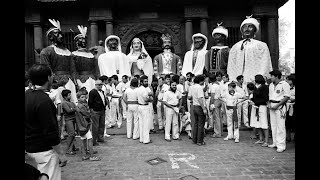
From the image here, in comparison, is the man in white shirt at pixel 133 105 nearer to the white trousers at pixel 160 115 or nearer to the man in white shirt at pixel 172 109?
the man in white shirt at pixel 172 109

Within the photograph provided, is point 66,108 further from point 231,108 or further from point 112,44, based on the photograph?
point 112,44

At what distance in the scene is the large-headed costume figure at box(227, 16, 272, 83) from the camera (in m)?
8.98

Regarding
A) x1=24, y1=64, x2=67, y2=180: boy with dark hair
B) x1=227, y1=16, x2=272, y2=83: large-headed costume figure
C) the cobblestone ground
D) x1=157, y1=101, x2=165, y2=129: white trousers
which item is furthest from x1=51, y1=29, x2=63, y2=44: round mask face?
x1=227, y1=16, x2=272, y2=83: large-headed costume figure

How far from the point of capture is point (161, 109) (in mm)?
8273

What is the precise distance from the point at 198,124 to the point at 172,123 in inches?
34.8

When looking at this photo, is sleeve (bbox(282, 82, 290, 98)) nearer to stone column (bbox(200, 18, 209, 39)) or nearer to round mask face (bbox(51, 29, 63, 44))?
round mask face (bbox(51, 29, 63, 44))

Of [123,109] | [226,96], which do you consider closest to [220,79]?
[226,96]

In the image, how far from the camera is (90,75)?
8.30 metres

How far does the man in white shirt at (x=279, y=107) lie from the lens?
5.92m

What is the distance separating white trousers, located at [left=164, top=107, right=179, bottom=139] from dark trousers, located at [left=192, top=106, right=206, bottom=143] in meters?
0.68

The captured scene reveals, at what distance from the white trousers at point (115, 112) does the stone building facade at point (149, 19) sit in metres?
6.36

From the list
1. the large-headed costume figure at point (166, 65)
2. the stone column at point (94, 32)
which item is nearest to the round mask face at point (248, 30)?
the large-headed costume figure at point (166, 65)

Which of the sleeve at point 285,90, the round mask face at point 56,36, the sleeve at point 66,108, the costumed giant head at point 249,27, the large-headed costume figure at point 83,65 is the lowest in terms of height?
the sleeve at point 66,108

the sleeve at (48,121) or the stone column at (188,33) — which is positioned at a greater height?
the stone column at (188,33)
